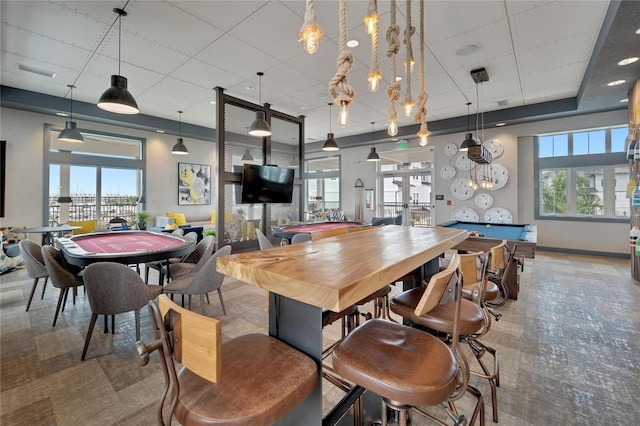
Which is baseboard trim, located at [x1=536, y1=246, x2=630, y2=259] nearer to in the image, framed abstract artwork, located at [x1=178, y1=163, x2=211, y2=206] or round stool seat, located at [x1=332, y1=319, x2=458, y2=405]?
round stool seat, located at [x1=332, y1=319, x2=458, y2=405]

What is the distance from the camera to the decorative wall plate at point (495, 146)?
725 cm

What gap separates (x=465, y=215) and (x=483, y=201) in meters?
0.58

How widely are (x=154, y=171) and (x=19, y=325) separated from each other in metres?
6.00

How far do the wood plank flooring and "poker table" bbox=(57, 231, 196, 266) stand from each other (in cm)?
79

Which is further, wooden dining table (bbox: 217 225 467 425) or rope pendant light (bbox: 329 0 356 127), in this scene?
rope pendant light (bbox: 329 0 356 127)

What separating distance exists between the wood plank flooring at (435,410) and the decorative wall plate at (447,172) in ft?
15.0

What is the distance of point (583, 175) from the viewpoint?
6.59m

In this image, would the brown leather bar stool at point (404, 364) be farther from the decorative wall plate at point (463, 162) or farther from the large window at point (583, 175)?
the large window at point (583, 175)

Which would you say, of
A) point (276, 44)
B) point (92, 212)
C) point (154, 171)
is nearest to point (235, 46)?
point (276, 44)

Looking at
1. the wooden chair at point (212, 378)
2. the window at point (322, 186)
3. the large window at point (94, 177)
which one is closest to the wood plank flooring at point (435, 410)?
the wooden chair at point (212, 378)

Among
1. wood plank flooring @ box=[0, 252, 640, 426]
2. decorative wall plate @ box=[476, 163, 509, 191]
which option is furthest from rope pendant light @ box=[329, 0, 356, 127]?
decorative wall plate @ box=[476, 163, 509, 191]

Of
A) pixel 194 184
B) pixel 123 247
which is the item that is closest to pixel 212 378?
pixel 123 247

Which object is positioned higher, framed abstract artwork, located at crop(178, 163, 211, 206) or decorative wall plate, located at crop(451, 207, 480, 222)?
framed abstract artwork, located at crop(178, 163, 211, 206)

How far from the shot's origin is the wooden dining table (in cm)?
83
